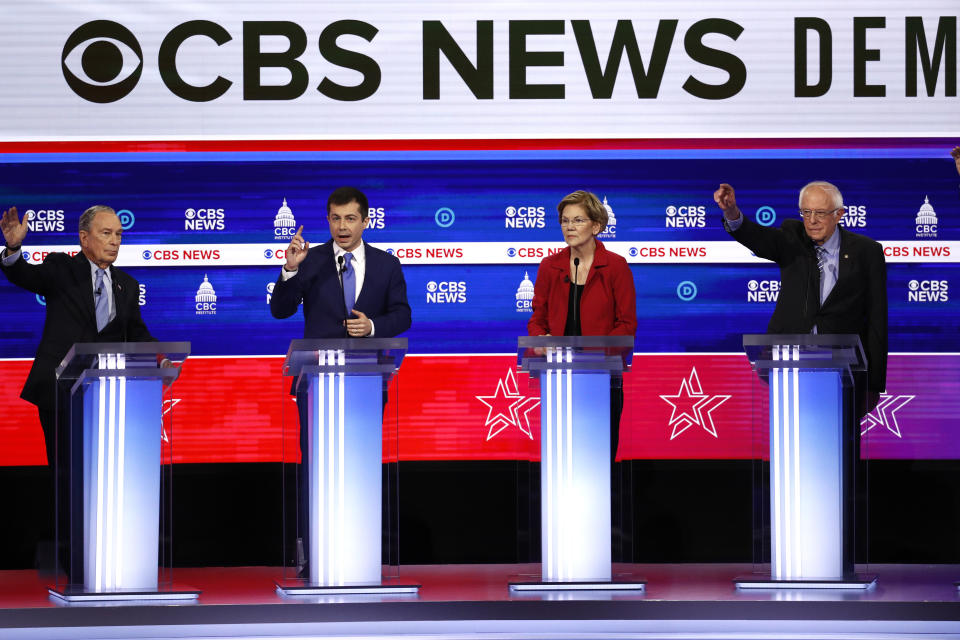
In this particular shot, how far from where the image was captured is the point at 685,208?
6820 mm

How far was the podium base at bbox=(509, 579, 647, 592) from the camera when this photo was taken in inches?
192

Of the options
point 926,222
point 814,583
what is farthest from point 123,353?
point 926,222

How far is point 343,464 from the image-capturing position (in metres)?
4.82

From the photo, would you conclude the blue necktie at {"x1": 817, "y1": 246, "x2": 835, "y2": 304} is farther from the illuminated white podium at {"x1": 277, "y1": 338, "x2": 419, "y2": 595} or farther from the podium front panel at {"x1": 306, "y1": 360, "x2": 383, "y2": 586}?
the podium front panel at {"x1": 306, "y1": 360, "x2": 383, "y2": 586}

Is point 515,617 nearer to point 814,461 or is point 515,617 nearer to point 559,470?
point 559,470

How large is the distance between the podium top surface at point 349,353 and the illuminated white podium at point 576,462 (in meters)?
0.49

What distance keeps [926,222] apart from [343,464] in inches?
141

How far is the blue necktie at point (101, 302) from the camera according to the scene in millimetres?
5777

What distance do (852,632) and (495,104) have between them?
3373 mm

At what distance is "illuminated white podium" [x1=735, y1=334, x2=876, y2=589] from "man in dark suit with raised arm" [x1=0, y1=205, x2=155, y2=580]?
2.72m

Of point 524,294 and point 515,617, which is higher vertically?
point 524,294

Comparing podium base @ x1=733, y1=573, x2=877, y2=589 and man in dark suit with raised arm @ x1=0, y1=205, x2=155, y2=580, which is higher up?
man in dark suit with raised arm @ x1=0, y1=205, x2=155, y2=580

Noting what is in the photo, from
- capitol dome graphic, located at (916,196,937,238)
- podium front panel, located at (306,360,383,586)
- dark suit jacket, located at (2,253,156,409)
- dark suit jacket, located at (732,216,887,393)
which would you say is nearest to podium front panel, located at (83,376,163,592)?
podium front panel, located at (306,360,383,586)

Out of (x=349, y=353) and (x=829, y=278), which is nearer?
(x=349, y=353)
